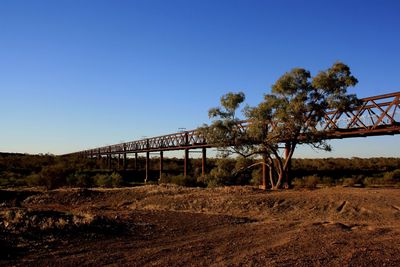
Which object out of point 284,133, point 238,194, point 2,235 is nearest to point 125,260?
point 2,235

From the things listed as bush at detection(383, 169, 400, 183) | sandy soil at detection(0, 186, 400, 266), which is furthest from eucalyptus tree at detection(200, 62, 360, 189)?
bush at detection(383, 169, 400, 183)

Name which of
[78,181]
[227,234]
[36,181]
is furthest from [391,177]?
[36,181]

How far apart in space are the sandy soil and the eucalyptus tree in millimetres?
4827

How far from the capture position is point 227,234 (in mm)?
13664

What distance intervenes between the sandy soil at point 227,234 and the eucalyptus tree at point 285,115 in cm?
483

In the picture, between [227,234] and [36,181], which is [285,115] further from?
[36,181]

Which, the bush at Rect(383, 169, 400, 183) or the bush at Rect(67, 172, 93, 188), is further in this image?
the bush at Rect(67, 172, 93, 188)

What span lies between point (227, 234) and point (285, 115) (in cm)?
1302

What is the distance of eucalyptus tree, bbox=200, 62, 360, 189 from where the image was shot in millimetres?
24844

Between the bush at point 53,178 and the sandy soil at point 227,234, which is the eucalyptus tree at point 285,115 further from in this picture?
the bush at point 53,178

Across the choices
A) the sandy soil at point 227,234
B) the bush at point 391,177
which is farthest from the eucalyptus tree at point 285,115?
the bush at point 391,177

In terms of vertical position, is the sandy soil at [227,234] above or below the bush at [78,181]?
below

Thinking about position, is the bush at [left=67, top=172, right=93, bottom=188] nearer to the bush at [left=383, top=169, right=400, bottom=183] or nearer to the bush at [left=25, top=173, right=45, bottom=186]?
the bush at [left=25, top=173, right=45, bottom=186]

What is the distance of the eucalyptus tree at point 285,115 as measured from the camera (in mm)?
24844
